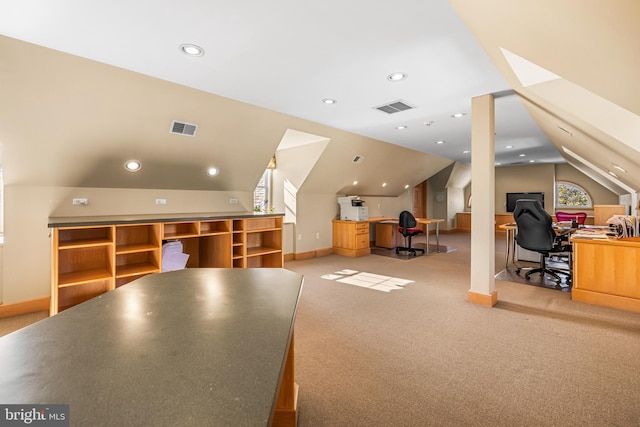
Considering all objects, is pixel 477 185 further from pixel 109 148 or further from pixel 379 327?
pixel 109 148

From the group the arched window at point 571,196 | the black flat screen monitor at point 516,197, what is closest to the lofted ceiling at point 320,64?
the black flat screen monitor at point 516,197

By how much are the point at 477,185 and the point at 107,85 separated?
4.34 m

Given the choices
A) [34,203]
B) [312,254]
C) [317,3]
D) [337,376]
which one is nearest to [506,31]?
[317,3]

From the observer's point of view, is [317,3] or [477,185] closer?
[317,3]

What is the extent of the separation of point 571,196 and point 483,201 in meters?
9.33

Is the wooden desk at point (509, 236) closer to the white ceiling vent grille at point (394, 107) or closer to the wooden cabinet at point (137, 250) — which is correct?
the white ceiling vent grille at point (394, 107)

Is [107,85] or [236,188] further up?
[107,85]

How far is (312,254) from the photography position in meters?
7.10

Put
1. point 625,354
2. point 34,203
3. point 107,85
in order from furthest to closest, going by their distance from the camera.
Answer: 1. point 34,203
2. point 107,85
3. point 625,354

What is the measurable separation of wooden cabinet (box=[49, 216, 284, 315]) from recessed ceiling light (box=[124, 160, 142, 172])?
0.81 metres

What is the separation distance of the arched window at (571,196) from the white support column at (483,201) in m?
9.07

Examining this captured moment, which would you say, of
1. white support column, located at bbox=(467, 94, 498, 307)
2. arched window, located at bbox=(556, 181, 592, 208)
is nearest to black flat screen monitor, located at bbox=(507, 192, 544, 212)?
arched window, located at bbox=(556, 181, 592, 208)

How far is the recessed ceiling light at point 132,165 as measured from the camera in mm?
4008

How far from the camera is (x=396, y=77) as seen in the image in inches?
130
